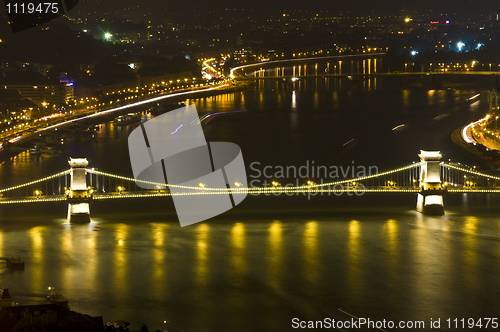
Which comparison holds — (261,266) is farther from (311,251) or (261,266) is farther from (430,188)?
(430,188)

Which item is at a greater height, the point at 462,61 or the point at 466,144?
the point at 462,61

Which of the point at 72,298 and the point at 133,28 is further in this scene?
the point at 133,28

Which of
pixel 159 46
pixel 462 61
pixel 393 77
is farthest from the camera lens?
pixel 159 46

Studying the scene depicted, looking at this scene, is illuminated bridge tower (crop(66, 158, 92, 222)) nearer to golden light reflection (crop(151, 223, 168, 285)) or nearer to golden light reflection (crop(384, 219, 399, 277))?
golden light reflection (crop(151, 223, 168, 285))

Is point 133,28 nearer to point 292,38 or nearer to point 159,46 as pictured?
point 159,46

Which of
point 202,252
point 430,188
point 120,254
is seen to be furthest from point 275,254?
point 430,188

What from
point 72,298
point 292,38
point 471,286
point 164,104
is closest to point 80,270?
point 72,298
